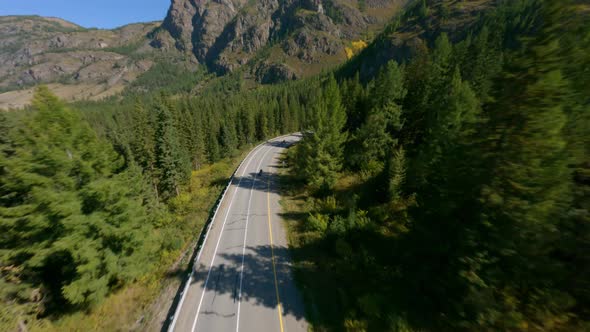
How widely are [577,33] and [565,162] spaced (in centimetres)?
384

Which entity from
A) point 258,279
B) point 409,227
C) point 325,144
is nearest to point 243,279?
point 258,279

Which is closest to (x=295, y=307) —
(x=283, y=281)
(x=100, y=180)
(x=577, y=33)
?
(x=283, y=281)

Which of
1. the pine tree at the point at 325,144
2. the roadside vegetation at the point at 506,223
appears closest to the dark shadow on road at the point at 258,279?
the roadside vegetation at the point at 506,223

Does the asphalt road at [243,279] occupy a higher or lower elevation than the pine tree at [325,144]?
lower

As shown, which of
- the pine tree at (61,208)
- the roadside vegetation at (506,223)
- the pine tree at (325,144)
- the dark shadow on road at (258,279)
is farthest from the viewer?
the pine tree at (325,144)

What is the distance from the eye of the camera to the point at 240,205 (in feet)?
79.4

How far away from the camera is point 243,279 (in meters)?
14.4

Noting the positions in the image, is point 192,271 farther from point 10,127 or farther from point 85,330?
point 10,127

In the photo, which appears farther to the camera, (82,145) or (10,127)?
(82,145)

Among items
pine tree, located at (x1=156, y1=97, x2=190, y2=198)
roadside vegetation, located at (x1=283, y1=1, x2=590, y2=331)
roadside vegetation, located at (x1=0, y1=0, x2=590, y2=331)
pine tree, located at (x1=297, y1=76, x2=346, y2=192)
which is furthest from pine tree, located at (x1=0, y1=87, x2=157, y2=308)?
pine tree, located at (x1=156, y1=97, x2=190, y2=198)

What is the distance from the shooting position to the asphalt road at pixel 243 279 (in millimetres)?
11742

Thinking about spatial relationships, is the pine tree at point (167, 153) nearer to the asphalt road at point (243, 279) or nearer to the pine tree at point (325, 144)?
the asphalt road at point (243, 279)

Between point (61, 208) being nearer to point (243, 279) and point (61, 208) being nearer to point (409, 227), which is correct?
point (243, 279)

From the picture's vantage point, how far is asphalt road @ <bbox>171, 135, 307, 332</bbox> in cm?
1174
